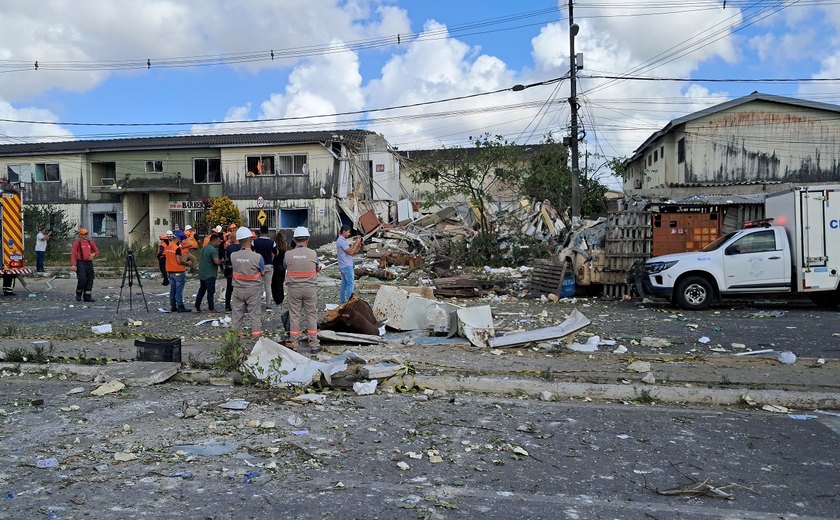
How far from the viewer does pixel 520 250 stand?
73.6ft

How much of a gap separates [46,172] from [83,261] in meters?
25.1

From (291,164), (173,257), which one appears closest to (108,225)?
(291,164)

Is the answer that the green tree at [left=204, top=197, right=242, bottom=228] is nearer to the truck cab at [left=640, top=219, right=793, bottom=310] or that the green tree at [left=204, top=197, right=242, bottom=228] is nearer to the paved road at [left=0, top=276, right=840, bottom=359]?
the paved road at [left=0, top=276, right=840, bottom=359]

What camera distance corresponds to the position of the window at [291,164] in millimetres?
33156

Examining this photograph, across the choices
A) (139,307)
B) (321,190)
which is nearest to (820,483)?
(139,307)

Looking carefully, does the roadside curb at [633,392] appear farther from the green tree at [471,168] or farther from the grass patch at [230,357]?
the green tree at [471,168]

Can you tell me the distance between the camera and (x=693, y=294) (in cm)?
1339

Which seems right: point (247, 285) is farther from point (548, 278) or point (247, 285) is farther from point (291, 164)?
point (291, 164)

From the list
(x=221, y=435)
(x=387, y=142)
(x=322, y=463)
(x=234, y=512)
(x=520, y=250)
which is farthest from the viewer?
(x=387, y=142)

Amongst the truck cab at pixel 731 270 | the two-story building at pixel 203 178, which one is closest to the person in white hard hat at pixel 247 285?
the truck cab at pixel 731 270

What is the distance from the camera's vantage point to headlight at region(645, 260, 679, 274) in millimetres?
13392

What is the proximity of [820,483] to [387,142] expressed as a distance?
108ft

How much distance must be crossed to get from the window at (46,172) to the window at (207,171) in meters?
8.25

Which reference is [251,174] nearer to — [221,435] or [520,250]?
[520,250]
